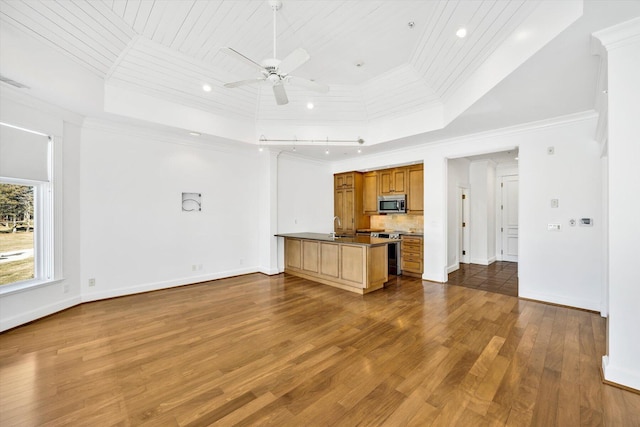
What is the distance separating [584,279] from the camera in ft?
12.4

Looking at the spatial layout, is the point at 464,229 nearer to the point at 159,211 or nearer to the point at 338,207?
the point at 338,207

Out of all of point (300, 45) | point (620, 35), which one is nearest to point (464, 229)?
point (620, 35)

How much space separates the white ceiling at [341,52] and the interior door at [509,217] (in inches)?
163

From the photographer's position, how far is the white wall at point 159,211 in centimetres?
418

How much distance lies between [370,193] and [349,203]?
0.63 m

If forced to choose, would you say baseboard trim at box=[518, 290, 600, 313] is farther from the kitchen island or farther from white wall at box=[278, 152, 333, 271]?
white wall at box=[278, 152, 333, 271]

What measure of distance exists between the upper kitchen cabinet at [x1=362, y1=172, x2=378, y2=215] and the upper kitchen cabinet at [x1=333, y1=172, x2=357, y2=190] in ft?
1.38

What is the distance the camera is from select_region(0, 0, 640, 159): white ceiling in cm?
260

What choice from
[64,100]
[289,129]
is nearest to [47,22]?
[64,100]

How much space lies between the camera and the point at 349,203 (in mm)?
7246

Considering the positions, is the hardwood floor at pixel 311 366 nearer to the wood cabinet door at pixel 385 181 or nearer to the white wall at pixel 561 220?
the white wall at pixel 561 220

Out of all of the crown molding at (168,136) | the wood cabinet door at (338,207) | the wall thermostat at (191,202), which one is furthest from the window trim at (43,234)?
the wood cabinet door at (338,207)

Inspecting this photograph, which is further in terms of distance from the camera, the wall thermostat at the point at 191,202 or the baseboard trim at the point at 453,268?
the baseboard trim at the point at 453,268

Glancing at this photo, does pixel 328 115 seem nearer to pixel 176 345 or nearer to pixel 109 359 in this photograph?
pixel 176 345
